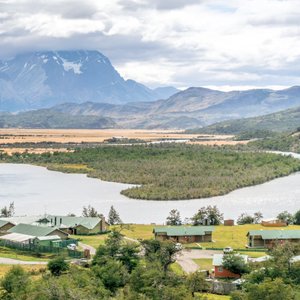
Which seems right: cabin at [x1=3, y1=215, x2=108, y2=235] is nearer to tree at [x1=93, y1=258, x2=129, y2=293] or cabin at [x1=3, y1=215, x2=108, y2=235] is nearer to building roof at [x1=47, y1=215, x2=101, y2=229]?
building roof at [x1=47, y1=215, x2=101, y2=229]

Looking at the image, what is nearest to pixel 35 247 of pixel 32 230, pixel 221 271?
pixel 32 230

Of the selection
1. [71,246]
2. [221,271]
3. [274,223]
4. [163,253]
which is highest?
[163,253]

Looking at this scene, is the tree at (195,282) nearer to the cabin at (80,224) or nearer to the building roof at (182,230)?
the building roof at (182,230)

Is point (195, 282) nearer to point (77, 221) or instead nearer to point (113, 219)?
point (77, 221)

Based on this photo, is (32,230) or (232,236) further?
(232,236)

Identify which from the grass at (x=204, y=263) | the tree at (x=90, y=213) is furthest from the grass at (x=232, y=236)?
the tree at (x=90, y=213)

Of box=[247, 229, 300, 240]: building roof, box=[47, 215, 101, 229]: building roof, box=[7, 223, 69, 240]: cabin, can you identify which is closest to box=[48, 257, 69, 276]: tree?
box=[7, 223, 69, 240]: cabin
